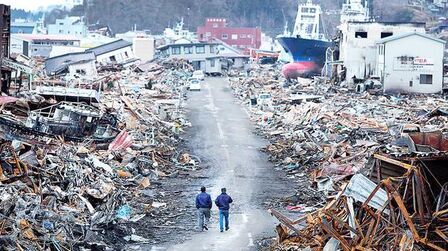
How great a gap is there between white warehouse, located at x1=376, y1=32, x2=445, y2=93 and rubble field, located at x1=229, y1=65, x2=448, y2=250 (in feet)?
27.3

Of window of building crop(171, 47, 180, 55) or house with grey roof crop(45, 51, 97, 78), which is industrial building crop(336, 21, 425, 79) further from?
window of building crop(171, 47, 180, 55)

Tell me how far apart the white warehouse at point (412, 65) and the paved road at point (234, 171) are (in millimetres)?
10490

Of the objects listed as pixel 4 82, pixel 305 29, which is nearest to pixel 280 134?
pixel 4 82

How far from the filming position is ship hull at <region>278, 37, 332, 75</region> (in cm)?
7162

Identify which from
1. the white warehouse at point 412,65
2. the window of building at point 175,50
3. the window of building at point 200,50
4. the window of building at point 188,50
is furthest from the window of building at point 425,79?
the window of building at point 175,50

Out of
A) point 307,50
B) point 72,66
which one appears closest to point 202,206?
point 72,66

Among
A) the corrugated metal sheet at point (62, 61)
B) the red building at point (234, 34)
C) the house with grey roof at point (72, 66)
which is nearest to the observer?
the house with grey roof at point (72, 66)

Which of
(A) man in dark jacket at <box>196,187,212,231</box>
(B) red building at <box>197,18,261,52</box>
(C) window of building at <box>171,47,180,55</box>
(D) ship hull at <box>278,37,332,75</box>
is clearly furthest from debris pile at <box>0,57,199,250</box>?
(B) red building at <box>197,18,261,52</box>

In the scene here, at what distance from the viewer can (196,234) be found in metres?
16.3

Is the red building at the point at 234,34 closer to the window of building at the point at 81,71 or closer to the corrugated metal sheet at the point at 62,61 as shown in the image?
the corrugated metal sheet at the point at 62,61

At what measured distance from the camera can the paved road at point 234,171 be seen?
16.0 m

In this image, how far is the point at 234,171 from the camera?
24.9 m

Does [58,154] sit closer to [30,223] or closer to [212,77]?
[30,223]

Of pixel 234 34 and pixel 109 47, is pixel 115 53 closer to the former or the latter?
pixel 109 47
